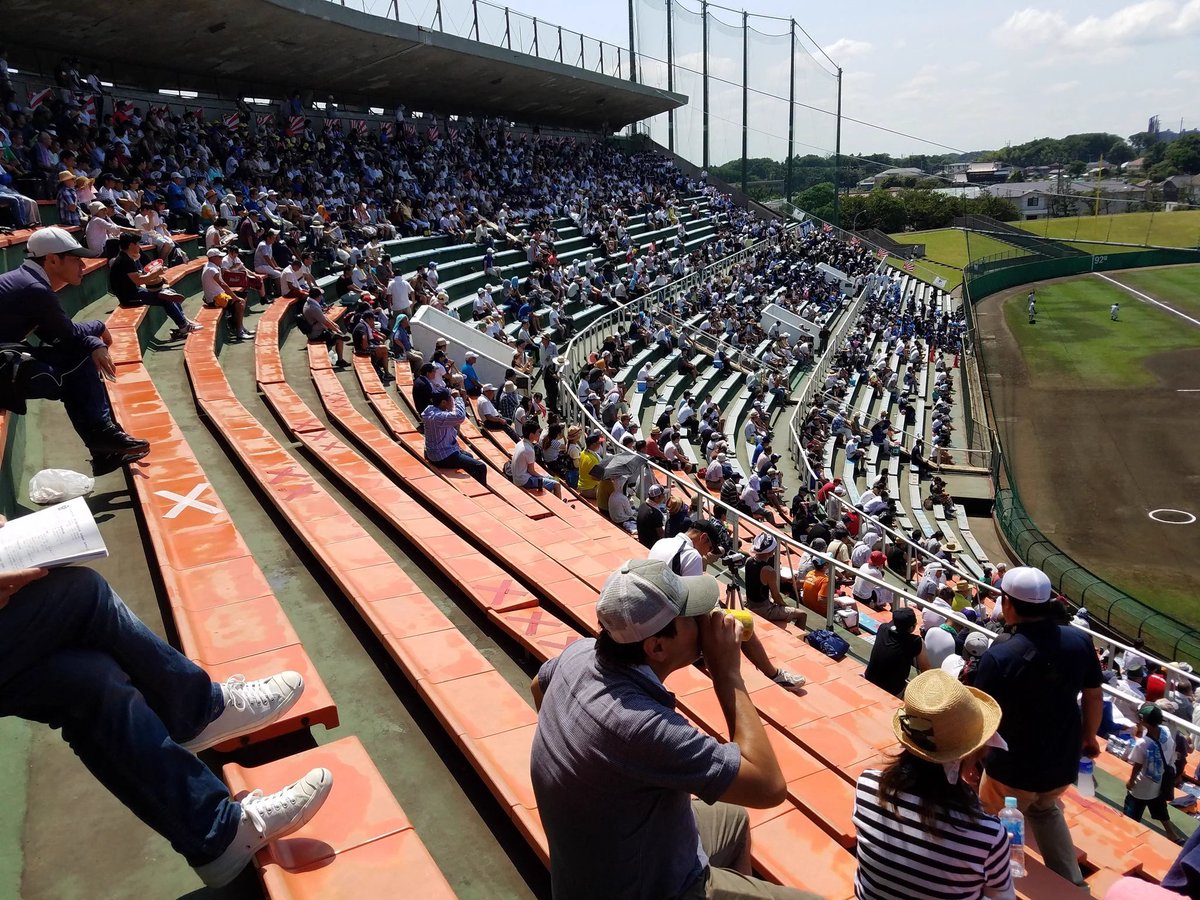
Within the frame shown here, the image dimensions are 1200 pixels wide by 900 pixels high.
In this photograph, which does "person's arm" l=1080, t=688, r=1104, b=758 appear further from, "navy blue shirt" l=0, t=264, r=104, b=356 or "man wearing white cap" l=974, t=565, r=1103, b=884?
"navy blue shirt" l=0, t=264, r=104, b=356

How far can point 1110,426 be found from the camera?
1041 inches

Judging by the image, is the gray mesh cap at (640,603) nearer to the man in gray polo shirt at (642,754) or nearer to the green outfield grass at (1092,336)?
the man in gray polo shirt at (642,754)

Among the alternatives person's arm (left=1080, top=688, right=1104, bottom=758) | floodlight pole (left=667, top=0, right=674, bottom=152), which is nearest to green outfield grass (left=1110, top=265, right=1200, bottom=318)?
floodlight pole (left=667, top=0, right=674, bottom=152)

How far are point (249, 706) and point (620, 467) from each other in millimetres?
7036

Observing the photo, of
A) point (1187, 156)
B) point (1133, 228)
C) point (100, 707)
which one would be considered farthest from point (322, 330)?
point (1187, 156)

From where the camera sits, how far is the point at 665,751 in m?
2.06

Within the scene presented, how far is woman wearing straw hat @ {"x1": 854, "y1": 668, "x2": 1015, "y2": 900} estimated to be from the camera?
2.36 m

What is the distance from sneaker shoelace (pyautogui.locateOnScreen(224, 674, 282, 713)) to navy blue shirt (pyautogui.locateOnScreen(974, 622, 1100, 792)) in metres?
2.81

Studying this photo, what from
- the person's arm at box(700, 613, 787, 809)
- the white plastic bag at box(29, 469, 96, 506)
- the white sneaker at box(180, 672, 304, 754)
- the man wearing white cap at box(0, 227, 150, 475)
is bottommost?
the white sneaker at box(180, 672, 304, 754)

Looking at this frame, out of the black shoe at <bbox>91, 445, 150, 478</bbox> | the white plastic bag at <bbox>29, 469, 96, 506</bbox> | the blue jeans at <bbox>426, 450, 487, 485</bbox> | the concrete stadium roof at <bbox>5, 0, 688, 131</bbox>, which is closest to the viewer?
the white plastic bag at <bbox>29, 469, 96, 506</bbox>

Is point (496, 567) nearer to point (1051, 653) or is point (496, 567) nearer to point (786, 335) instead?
point (1051, 653)

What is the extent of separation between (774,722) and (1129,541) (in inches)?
689

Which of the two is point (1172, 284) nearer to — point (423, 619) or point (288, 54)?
point (288, 54)

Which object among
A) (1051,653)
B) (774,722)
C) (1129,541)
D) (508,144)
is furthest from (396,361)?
(508,144)
